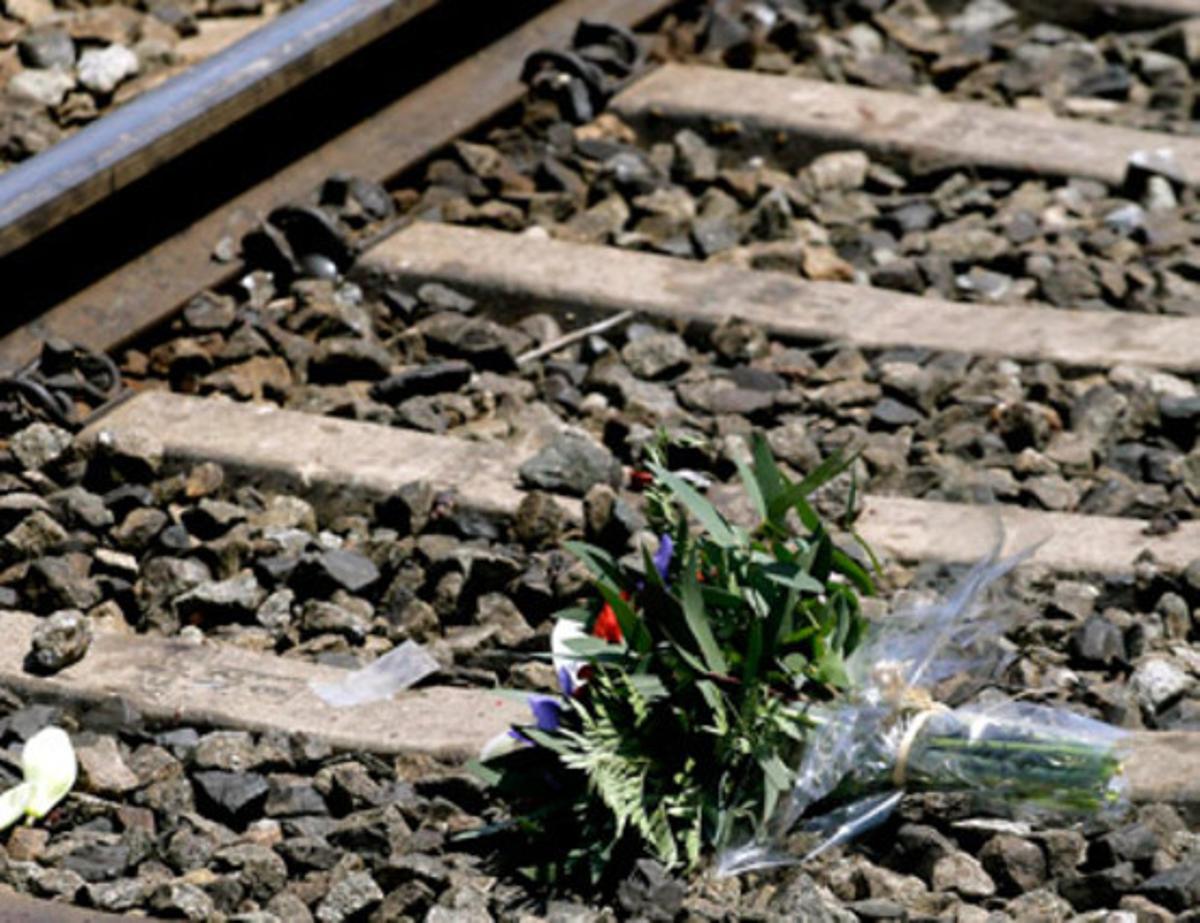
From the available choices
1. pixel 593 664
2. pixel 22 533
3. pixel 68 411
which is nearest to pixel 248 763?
pixel 593 664

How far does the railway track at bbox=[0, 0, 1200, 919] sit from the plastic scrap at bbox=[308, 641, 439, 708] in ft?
0.09

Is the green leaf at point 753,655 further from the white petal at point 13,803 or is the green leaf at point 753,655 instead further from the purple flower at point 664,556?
the white petal at point 13,803

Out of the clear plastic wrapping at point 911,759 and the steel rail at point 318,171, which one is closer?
the clear plastic wrapping at point 911,759

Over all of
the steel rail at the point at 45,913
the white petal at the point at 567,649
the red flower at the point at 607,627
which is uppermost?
the red flower at the point at 607,627

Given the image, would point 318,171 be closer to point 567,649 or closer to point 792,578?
point 567,649

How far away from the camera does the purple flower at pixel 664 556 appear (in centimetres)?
327

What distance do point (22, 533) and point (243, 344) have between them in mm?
699

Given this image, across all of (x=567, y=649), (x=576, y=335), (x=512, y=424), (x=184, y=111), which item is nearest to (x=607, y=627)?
(x=567, y=649)

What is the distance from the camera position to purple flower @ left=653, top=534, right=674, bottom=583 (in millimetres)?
3271

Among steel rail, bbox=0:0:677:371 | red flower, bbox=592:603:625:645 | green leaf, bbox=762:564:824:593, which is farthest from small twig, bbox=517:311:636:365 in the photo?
green leaf, bbox=762:564:824:593

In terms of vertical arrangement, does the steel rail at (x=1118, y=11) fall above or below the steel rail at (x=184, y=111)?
below

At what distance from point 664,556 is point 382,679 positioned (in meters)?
0.48

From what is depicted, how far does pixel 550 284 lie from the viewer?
15.3 feet

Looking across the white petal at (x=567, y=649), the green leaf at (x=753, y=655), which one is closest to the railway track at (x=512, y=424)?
the white petal at (x=567, y=649)
